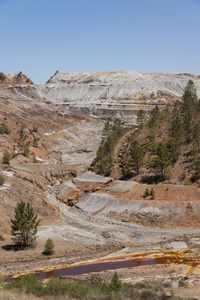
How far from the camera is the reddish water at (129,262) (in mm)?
32062

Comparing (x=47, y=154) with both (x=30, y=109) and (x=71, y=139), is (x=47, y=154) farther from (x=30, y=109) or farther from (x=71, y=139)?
(x=30, y=109)

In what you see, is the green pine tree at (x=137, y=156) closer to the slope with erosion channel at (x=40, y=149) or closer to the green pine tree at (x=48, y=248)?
the slope with erosion channel at (x=40, y=149)

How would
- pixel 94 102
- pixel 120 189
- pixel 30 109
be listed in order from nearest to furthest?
pixel 120 189, pixel 30 109, pixel 94 102

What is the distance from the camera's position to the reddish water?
32.1 metres

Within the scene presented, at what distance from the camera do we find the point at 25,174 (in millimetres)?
65812

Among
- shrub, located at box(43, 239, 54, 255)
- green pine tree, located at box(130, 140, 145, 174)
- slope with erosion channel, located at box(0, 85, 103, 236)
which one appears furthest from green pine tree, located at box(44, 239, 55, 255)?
green pine tree, located at box(130, 140, 145, 174)

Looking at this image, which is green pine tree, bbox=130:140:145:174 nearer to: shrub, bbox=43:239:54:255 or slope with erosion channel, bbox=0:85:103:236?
slope with erosion channel, bbox=0:85:103:236

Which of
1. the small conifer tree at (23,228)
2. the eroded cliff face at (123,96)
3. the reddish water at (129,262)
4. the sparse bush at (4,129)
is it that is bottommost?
the reddish water at (129,262)

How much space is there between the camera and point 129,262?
114 feet

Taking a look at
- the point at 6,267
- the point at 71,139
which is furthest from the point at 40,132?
the point at 6,267

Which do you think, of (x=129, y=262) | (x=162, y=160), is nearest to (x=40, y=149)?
(x=162, y=160)

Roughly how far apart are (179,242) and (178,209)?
8775 mm

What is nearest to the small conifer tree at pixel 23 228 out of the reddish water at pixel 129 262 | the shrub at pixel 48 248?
the shrub at pixel 48 248

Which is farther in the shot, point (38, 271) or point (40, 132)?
point (40, 132)
